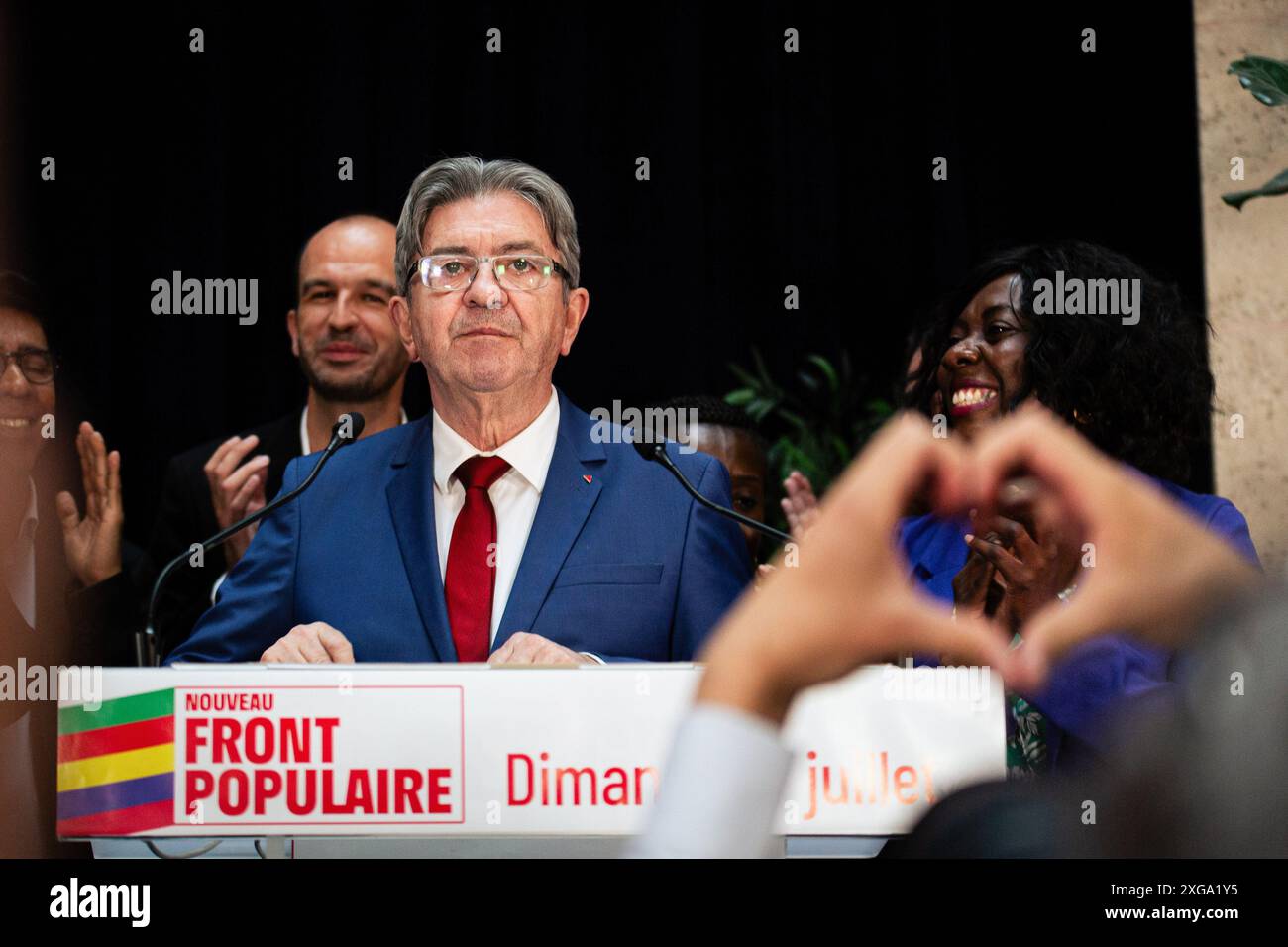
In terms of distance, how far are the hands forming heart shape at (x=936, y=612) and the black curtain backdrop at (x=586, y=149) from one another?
3.30 m

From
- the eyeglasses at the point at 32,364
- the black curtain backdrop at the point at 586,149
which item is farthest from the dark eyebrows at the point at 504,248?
the black curtain backdrop at the point at 586,149

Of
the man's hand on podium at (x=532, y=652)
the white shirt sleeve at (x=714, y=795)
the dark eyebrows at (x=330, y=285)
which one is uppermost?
the dark eyebrows at (x=330, y=285)

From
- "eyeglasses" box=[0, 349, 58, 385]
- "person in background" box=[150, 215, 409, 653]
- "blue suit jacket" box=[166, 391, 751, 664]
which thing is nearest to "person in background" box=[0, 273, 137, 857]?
"eyeglasses" box=[0, 349, 58, 385]

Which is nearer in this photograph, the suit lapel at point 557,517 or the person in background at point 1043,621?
the person in background at point 1043,621

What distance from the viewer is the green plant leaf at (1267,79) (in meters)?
2.86

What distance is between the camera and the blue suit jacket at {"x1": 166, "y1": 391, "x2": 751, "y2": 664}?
2160 millimetres

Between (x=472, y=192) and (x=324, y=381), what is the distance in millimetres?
902

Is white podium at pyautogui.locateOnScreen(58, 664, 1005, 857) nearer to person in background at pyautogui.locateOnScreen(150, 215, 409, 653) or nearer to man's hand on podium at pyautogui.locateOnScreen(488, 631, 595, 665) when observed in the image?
man's hand on podium at pyautogui.locateOnScreen(488, 631, 595, 665)

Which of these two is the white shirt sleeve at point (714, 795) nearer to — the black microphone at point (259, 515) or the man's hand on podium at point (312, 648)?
the man's hand on podium at point (312, 648)

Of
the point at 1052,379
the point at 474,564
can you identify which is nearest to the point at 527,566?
the point at 474,564

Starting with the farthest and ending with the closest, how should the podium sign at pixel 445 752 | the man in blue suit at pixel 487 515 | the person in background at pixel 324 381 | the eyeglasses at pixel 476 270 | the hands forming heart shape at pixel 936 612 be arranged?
the person in background at pixel 324 381, the eyeglasses at pixel 476 270, the man in blue suit at pixel 487 515, the podium sign at pixel 445 752, the hands forming heart shape at pixel 936 612
